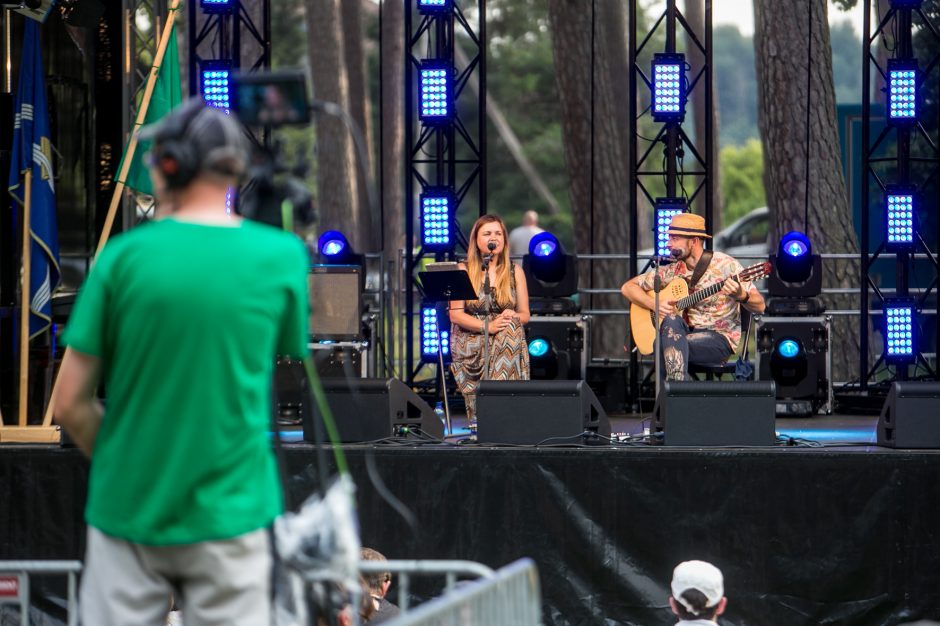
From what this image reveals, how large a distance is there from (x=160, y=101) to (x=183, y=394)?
21.0 ft

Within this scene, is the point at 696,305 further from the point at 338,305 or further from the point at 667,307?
the point at 338,305

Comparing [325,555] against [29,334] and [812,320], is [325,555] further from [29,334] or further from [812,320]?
[812,320]

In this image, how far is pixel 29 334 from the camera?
28.7 feet

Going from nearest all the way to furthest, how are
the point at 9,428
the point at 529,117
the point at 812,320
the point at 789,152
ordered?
the point at 9,428 < the point at 812,320 < the point at 789,152 < the point at 529,117

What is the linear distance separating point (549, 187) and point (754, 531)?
31229 mm

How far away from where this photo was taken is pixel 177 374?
293 cm

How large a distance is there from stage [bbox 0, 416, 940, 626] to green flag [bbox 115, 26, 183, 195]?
70.0 inches

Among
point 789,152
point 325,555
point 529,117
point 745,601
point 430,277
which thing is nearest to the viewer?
point 325,555

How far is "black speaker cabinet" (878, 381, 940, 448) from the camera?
25.5 feet

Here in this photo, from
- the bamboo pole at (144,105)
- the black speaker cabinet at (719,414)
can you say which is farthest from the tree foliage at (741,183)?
the black speaker cabinet at (719,414)

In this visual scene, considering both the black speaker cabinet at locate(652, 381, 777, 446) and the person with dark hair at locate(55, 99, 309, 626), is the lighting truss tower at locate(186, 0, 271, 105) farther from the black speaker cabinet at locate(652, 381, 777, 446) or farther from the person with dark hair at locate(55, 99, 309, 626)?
the person with dark hair at locate(55, 99, 309, 626)

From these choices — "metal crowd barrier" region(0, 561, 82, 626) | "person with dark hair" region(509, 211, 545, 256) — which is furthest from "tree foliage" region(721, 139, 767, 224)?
"metal crowd barrier" region(0, 561, 82, 626)

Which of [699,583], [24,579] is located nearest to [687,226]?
[699,583]

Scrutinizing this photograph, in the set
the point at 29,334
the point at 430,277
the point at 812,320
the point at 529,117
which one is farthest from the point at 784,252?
the point at 529,117
